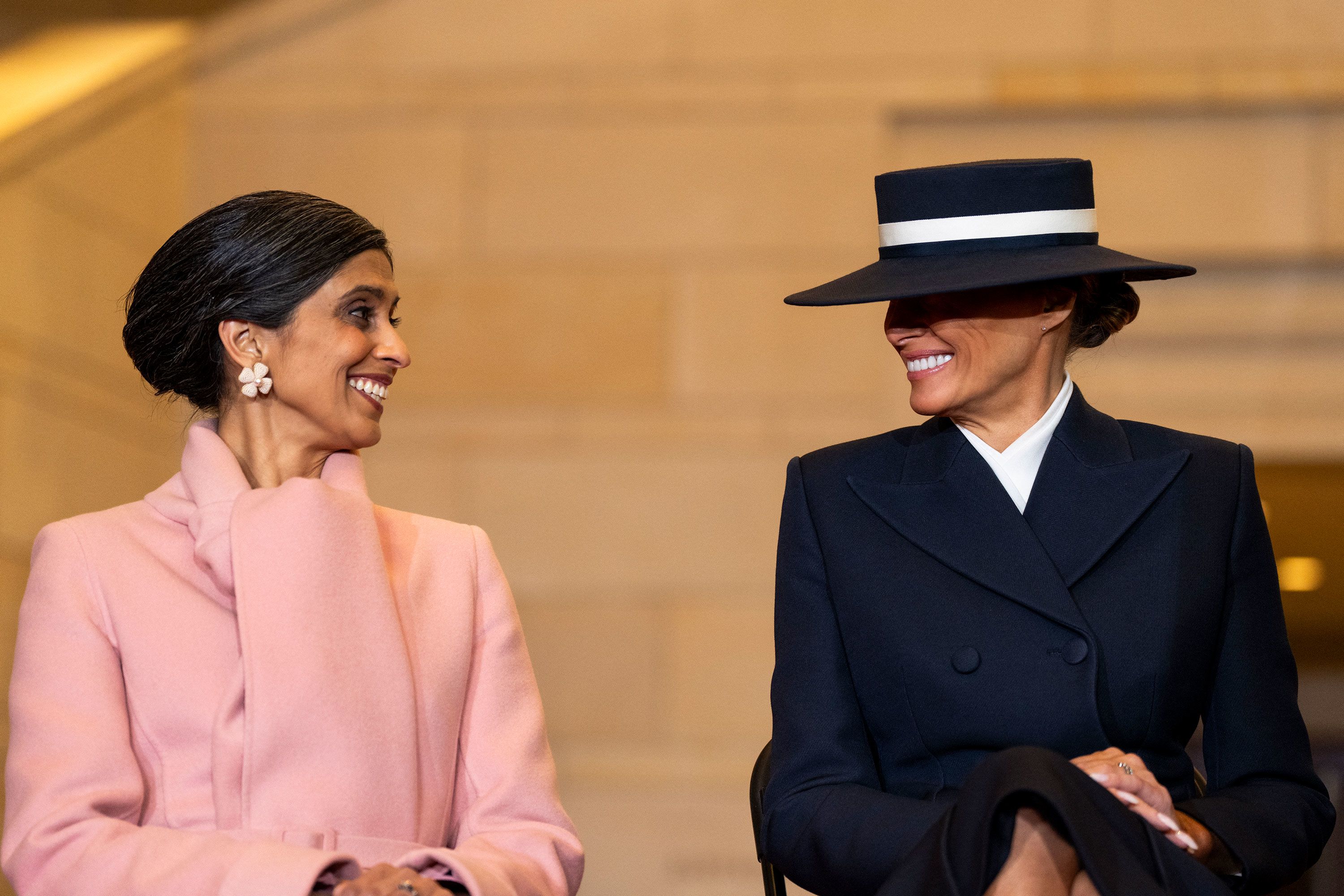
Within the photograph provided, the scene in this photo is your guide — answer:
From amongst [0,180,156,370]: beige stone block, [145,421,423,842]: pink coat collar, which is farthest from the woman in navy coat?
[0,180,156,370]: beige stone block

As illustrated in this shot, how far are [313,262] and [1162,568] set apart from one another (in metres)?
1.56

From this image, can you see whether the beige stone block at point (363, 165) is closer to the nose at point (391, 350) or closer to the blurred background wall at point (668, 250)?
the blurred background wall at point (668, 250)

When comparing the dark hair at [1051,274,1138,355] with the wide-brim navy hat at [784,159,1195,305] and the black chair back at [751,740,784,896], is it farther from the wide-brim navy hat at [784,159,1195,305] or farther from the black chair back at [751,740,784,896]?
the black chair back at [751,740,784,896]

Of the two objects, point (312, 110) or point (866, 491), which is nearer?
point (866, 491)

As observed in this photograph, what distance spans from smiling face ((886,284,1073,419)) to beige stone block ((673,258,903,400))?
78.4 inches

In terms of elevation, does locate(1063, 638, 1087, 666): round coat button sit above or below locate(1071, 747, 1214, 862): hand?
above

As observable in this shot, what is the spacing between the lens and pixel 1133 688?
266 cm

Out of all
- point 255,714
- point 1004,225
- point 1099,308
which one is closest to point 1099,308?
point 1099,308

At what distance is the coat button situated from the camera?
8.68 feet

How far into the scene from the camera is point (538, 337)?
195 inches

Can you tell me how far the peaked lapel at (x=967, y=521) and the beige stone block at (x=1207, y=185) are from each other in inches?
83.5

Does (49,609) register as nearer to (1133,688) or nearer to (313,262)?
(313,262)

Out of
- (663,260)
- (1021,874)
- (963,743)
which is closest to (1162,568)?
(963,743)

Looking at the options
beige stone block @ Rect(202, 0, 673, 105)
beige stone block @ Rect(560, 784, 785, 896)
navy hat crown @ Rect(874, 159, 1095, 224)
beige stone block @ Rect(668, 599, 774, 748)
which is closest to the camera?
navy hat crown @ Rect(874, 159, 1095, 224)
